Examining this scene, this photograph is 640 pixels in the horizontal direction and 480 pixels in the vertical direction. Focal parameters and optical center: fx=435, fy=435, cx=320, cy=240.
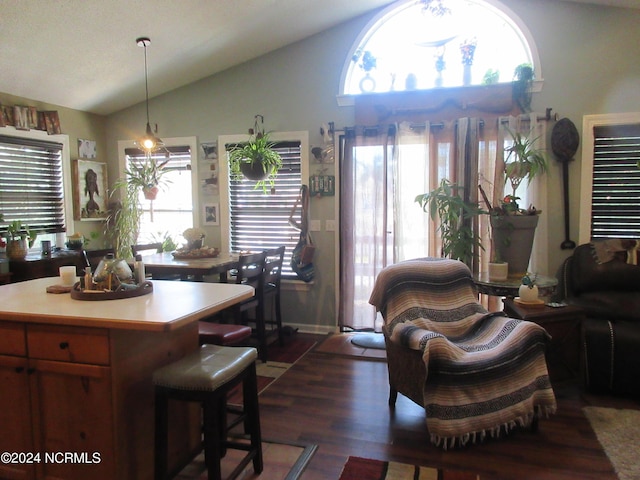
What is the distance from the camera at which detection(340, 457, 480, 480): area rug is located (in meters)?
2.18

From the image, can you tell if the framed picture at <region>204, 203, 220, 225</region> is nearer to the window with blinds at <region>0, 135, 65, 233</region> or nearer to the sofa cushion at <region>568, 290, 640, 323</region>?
the window with blinds at <region>0, 135, 65, 233</region>

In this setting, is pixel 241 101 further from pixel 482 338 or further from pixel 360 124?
pixel 482 338

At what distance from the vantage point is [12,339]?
6.29ft

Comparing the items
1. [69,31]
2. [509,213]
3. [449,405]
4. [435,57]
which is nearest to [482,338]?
[449,405]

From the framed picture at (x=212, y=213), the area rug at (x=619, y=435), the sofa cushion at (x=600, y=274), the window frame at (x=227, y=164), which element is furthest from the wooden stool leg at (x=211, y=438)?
the framed picture at (x=212, y=213)

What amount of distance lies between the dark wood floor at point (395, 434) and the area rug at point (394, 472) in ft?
0.17

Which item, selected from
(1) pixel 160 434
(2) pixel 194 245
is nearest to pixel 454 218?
(2) pixel 194 245

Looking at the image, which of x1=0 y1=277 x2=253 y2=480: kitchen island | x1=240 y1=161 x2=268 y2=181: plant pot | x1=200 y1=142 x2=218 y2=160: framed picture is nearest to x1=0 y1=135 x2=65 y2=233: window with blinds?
x1=200 y1=142 x2=218 y2=160: framed picture

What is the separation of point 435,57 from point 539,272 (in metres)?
2.27

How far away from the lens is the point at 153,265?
11.7 ft

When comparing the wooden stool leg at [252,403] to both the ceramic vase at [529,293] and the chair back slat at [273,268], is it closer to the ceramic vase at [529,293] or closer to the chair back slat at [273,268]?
the chair back slat at [273,268]

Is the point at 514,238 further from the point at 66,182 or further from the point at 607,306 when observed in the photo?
the point at 66,182

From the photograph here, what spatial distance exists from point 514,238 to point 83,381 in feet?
10.3

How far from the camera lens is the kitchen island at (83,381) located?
1771 mm
